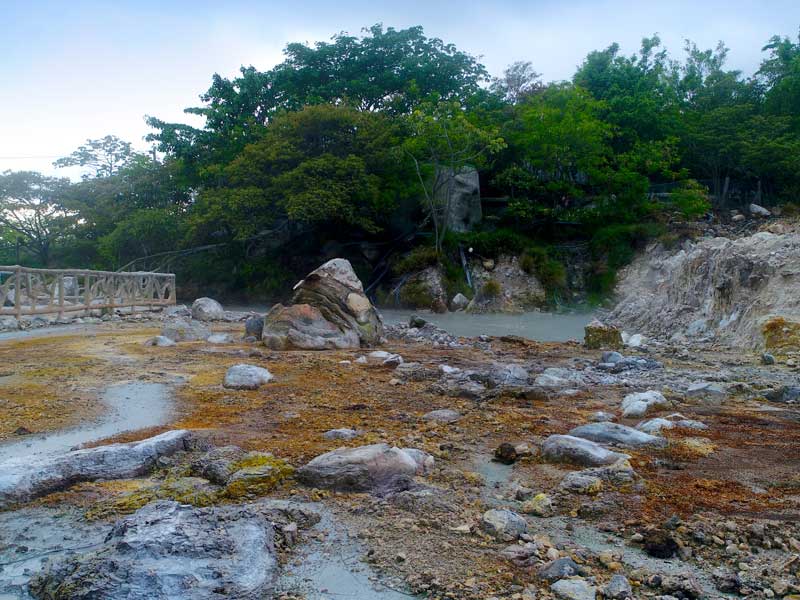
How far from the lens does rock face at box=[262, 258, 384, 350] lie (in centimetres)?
1021

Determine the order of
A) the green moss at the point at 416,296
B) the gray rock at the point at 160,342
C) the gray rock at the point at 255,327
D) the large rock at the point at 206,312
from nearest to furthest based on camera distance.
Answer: the gray rock at the point at 160,342 → the gray rock at the point at 255,327 → the large rock at the point at 206,312 → the green moss at the point at 416,296

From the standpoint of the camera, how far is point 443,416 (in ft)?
17.5

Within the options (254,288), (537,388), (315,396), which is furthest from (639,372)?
(254,288)

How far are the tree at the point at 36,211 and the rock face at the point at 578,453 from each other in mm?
32452

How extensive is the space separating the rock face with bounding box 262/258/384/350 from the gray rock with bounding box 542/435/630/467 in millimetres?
6415

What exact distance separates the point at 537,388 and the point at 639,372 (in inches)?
87.8

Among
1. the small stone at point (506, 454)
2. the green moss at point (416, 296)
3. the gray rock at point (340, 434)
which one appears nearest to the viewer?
the small stone at point (506, 454)

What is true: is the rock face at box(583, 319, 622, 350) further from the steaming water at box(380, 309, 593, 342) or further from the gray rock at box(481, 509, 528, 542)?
the gray rock at box(481, 509, 528, 542)

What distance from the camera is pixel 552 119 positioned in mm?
23312

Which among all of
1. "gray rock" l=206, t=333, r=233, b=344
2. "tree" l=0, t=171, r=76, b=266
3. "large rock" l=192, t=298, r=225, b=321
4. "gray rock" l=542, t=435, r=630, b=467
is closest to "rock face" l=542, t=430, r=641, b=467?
"gray rock" l=542, t=435, r=630, b=467

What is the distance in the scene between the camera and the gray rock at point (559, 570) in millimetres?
2502

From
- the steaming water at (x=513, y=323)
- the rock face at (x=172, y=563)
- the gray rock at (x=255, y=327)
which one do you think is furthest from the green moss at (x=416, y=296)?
the rock face at (x=172, y=563)

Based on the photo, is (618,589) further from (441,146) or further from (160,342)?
(441,146)

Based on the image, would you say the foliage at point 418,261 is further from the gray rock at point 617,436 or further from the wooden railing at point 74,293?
the gray rock at point 617,436
